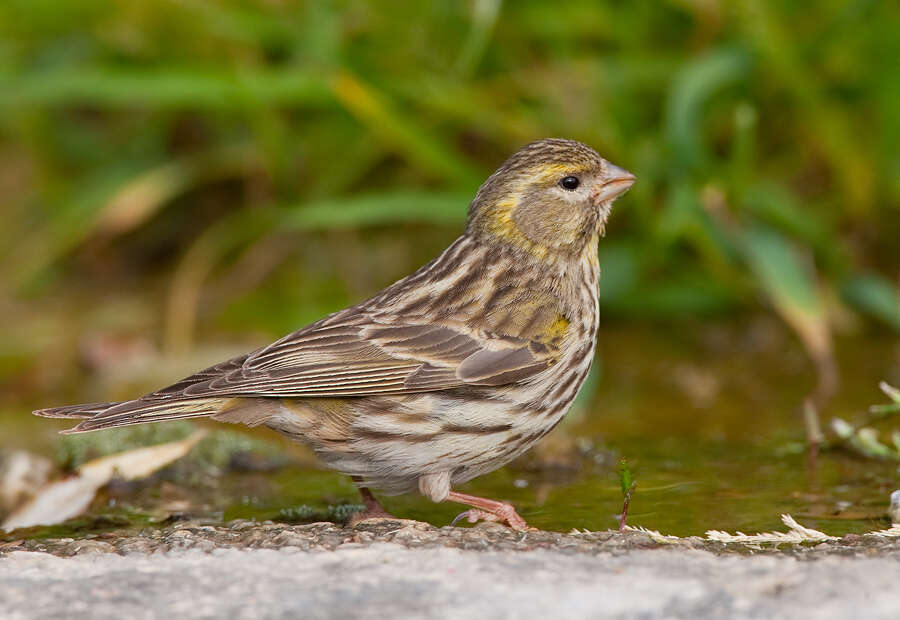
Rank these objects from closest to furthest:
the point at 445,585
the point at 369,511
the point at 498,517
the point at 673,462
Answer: the point at 445,585 < the point at 498,517 < the point at 369,511 < the point at 673,462

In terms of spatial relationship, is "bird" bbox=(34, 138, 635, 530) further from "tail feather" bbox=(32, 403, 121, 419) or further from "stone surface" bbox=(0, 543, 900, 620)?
"stone surface" bbox=(0, 543, 900, 620)

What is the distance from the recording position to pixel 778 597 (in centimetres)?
217

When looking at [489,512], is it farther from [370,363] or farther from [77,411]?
[77,411]

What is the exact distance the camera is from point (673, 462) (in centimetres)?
399

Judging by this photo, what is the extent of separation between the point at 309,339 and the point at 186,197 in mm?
3389

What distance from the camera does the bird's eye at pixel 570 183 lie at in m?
4.07

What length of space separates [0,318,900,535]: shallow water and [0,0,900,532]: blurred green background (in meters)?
0.05

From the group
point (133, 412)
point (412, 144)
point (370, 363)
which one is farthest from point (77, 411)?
point (412, 144)

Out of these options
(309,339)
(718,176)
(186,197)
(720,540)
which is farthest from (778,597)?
(186,197)

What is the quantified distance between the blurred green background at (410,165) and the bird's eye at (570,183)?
1170 millimetres

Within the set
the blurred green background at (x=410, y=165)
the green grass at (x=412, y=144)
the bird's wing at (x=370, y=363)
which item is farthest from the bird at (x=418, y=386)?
the green grass at (x=412, y=144)

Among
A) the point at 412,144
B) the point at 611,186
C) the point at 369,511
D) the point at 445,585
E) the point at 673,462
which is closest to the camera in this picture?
the point at 445,585

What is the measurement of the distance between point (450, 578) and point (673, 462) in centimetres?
180

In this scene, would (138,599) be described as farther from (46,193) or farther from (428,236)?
(46,193)
